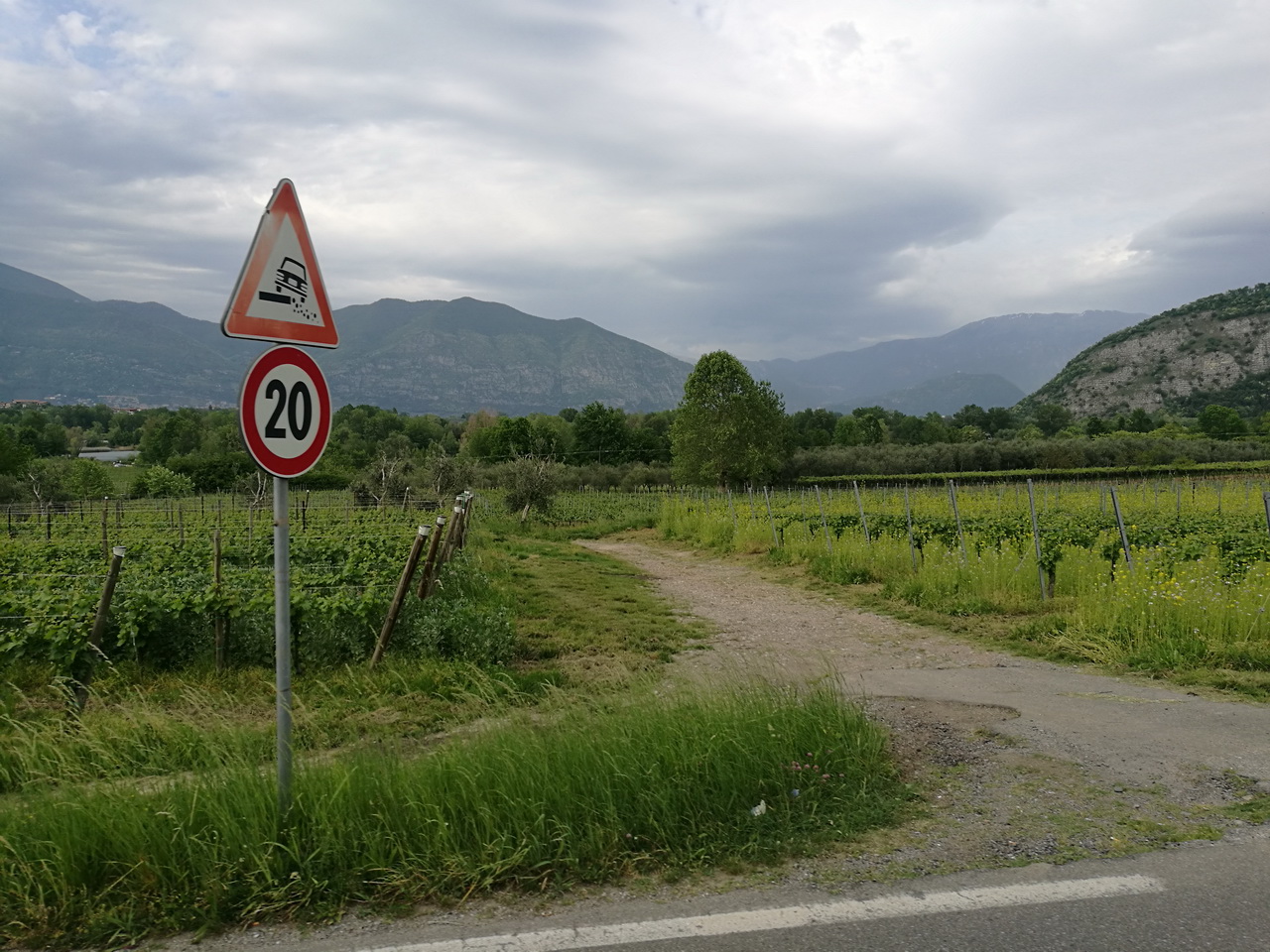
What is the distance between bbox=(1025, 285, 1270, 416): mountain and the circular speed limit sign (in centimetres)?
14093

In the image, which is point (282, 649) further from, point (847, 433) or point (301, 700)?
point (847, 433)

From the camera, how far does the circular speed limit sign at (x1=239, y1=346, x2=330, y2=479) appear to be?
3.52 metres

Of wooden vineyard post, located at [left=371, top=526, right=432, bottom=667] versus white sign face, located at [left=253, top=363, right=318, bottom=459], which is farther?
wooden vineyard post, located at [left=371, top=526, right=432, bottom=667]

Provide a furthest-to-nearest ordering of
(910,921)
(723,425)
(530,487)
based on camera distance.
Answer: (723,425) < (530,487) < (910,921)

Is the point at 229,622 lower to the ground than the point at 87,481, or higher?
higher

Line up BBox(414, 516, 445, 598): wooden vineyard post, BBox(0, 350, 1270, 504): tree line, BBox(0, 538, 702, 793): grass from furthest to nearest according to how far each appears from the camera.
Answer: BBox(0, 350, 1270, 504): tree line → BBox(414, 516, 445, 598): wooden vineyard post → BBox(0, 538, 702, 793): grass

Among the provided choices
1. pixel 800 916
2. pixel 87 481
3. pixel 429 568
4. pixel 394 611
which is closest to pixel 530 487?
pixel 429 568

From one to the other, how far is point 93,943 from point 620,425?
91.4 meters

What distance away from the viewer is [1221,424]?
9038cm

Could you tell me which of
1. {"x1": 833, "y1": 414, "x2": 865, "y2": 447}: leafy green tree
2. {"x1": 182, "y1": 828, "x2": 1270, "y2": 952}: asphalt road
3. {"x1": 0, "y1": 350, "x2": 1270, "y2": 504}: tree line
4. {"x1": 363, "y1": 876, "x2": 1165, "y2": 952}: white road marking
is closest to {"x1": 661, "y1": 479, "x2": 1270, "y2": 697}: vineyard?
{"x1": 182, "y1": 828, "x2": 1270, "y2": 952}: asphalt road

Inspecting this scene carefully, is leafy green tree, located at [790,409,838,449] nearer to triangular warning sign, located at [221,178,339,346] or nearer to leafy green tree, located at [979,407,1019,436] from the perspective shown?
leafy green tree, located at [979,407,1019,436]

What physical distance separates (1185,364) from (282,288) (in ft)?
510

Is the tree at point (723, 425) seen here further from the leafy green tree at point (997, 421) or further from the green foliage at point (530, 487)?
the leafy green tree at point (997, 421)

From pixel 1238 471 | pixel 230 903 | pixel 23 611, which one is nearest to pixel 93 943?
pixel 230 903
